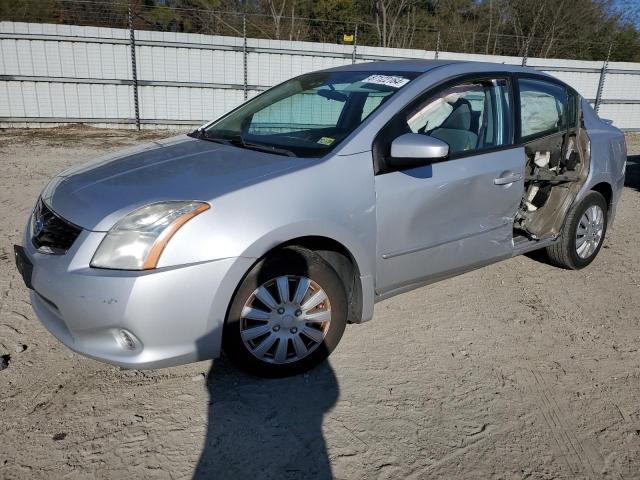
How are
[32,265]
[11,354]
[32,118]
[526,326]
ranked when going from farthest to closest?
[32,118], [526,326], [11,354], [32,265]

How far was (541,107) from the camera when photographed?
401cm

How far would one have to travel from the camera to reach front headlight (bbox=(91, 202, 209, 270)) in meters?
2.32

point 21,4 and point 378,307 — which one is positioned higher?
point 21,4

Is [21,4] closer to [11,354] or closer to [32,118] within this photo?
[32,118]

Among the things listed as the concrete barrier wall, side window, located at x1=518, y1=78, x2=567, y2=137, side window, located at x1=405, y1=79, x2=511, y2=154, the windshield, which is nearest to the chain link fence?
the concrete barrier wall

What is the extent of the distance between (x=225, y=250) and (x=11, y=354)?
1525mm

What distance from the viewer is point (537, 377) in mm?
2949

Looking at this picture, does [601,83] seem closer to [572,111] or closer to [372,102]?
[572,111]

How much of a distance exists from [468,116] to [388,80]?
1.92 ft

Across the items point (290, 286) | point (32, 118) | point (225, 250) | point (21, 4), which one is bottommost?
point (32, 118)

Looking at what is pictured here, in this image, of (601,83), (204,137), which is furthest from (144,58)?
(601,83)

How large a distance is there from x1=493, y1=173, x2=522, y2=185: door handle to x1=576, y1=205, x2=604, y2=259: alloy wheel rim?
1123 mm

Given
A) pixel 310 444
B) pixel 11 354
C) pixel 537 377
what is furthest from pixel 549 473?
pixel 11 354

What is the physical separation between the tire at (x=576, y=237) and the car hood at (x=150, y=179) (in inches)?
100
